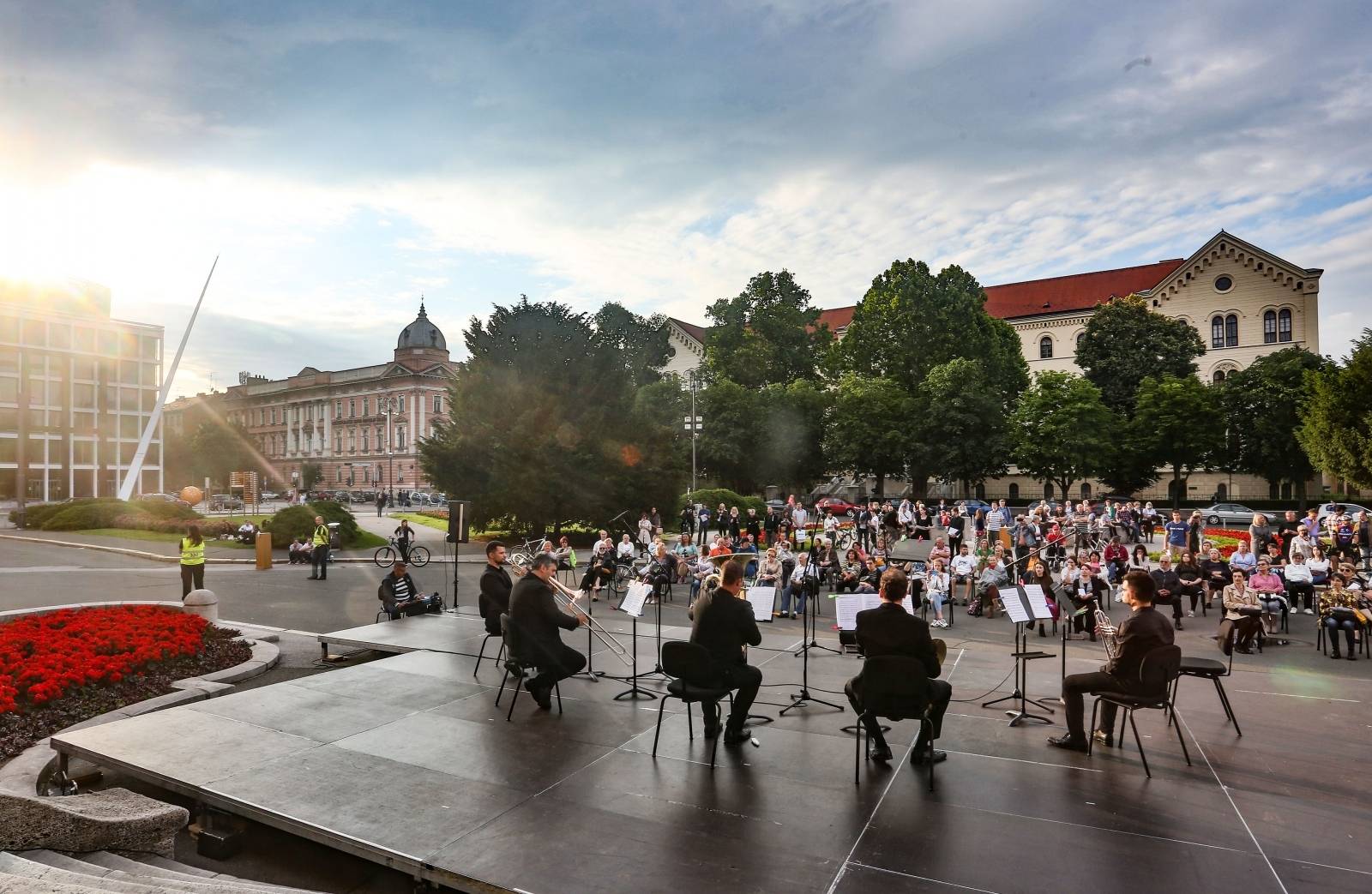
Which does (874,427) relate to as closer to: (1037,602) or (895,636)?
(1037,602)

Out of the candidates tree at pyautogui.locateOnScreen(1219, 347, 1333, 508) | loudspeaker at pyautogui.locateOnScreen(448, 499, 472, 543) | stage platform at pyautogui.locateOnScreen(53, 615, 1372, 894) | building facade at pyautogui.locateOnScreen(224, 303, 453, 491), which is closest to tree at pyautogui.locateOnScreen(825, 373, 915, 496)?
tree at pyautogui.locateOnScreen(1219, 347, 1333, 508)

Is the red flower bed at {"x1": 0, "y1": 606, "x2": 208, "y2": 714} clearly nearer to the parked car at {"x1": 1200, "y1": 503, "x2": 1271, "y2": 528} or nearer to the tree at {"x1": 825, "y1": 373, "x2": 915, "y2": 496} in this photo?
the tree at {"x1": 825, "y1": 373, "x2": 915, "y2": 496}

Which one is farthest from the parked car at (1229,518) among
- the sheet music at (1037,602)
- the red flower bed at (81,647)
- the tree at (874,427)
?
the red flower bed at (81,647)

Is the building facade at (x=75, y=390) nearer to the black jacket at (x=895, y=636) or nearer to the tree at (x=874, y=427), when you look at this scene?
the tree at (x=874, y=427)

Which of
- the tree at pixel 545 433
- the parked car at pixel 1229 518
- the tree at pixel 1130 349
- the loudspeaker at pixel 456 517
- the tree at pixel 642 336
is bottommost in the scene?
the parked car at pixel 1229 518

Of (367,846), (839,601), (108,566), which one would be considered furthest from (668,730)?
(108,566)

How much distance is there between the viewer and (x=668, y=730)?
7.91 metres

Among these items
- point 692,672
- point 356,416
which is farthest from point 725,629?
point 356,416

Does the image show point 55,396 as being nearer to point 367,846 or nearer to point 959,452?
point 959,452

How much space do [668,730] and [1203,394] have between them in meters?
54.1

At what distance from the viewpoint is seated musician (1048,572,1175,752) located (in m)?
6.73

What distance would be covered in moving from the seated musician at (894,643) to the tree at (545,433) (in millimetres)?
24515

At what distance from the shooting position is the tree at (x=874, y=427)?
50062mm

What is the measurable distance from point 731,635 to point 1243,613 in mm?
9490
